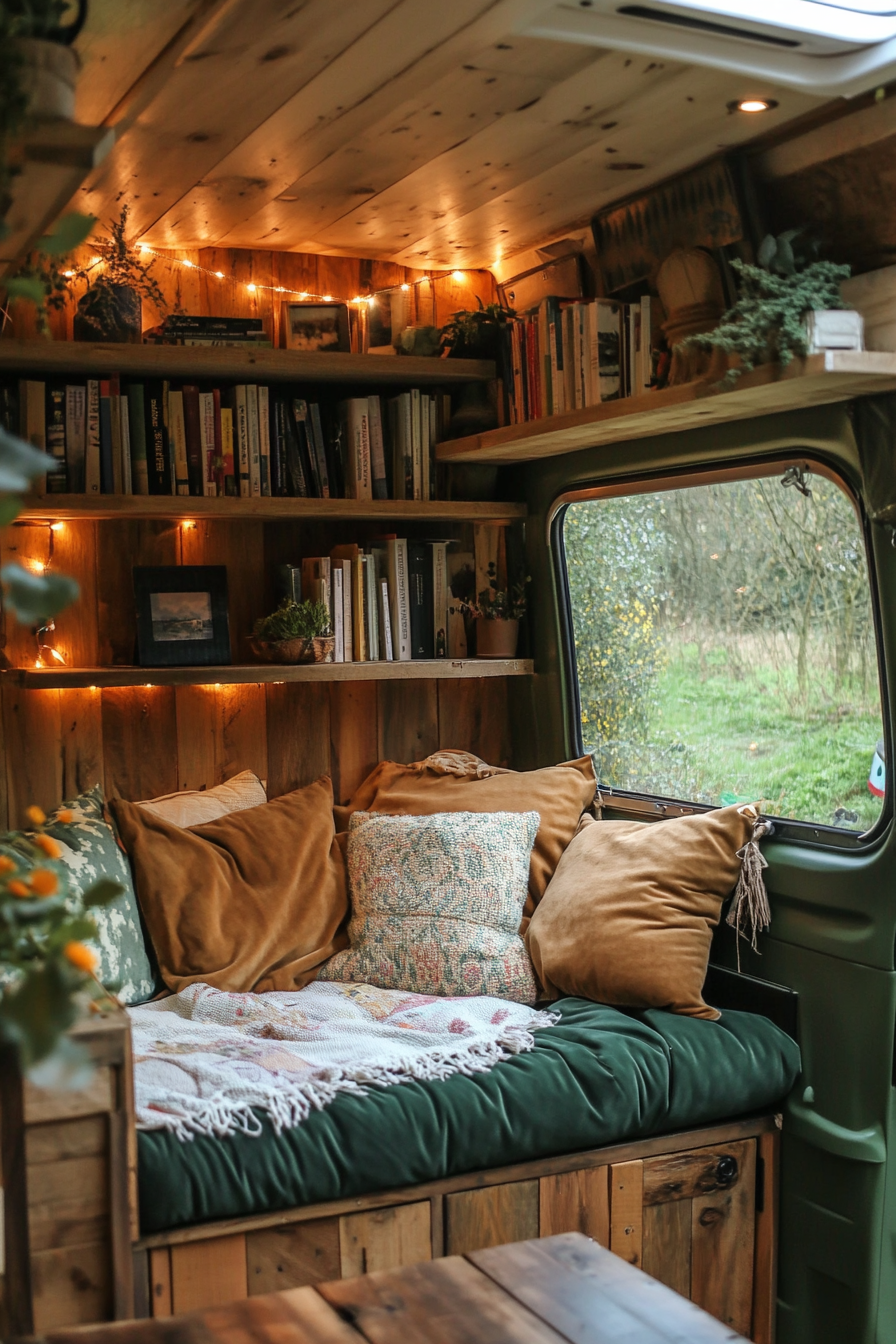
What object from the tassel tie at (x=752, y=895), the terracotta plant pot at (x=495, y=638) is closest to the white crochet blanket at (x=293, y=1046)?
the tassel tie at (x=752, y=895)

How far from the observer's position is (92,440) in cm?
304

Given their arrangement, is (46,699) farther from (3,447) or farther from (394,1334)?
(3,447)

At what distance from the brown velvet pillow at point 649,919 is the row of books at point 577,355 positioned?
101 centimetres

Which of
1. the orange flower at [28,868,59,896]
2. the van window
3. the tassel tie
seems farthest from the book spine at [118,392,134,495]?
the orange flower at [28,868,59,896]

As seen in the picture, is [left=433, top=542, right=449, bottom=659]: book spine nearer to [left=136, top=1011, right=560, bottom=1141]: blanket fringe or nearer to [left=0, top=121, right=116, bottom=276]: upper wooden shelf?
[left=136, top=1011, right=560, bottom=1141]: blanket fringe

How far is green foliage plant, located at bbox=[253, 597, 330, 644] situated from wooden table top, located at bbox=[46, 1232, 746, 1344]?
1757 millimetres

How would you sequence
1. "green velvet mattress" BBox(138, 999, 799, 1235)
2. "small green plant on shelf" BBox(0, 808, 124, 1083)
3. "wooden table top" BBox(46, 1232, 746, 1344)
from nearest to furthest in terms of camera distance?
"small green plant on shelf" BBox(0, 808, 124, 1083), "wooden table top" BBox(46, 1232, 746, 1344), "green velvet mattress" BBox(138, 999, 799, 1235)

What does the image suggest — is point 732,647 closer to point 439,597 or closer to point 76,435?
point 439,597

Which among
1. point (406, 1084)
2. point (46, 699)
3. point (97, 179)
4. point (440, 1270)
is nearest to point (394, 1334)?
point (440, 1270)

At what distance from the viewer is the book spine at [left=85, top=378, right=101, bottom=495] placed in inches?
119

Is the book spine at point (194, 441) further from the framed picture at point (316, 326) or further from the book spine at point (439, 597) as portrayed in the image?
the book spine at point (439, 597)

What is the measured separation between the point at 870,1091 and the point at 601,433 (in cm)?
155

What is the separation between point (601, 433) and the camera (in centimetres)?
299

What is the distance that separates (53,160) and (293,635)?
2023 mm
